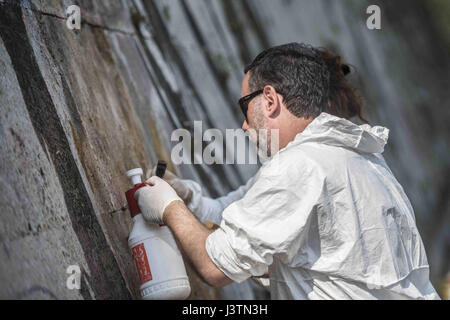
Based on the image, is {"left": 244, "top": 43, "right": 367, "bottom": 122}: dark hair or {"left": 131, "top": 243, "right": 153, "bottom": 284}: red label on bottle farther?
{"left": 244, "top": 43, "right": 367, "bottom": 122}: dark hair

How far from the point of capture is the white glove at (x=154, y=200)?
1.93 meters

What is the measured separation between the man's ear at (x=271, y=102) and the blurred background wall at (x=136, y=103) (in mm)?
688

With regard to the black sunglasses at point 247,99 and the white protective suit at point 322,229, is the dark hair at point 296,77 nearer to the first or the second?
the black sunglasses at point 247,99

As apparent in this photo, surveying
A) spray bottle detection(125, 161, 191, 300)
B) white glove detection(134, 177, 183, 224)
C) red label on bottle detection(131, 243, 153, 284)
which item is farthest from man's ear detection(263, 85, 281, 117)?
red label on bottle detection(131, 243, 153, 284)

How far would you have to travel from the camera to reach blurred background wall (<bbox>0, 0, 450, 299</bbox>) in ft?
5.43

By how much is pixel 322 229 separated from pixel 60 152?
0.96 m

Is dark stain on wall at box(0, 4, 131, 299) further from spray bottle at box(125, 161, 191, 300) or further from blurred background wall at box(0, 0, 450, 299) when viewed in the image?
spray bottle at box(125, 161, 191, 300)

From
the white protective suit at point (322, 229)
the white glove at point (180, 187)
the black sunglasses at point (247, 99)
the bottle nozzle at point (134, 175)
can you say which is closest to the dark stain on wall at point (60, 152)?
the bottle nozzle at point (134, 175)

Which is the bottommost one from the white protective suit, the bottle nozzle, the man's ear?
the white protective suit

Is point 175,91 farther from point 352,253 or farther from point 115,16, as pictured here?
point 352,253

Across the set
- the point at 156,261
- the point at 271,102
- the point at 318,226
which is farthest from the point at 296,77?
the point at 156,261

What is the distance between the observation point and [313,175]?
5.95 ft

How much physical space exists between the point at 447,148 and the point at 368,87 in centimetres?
156

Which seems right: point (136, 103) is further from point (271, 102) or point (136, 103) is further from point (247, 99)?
point (271, 102)
